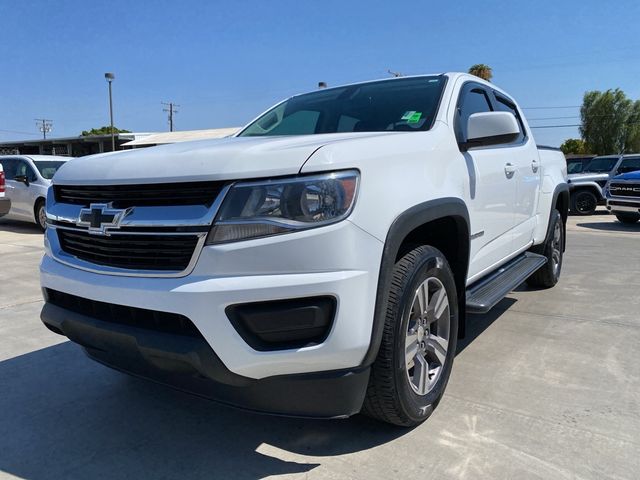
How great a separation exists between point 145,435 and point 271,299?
1.20m

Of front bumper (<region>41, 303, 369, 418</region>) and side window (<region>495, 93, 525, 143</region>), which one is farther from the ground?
side window (<region>495, 93, 525, 143</region>)

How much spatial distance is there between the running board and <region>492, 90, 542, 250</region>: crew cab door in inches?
Result: 5.8

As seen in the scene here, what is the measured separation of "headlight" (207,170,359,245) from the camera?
1.93m

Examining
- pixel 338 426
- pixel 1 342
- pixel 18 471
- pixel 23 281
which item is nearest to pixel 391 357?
pixel 338 426

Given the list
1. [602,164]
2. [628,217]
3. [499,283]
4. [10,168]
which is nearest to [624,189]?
[628,217]

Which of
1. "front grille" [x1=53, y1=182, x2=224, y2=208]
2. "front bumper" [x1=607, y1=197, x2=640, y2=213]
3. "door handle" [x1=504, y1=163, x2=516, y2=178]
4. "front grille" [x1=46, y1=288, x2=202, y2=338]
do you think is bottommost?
"front bumper" [x1=607, y1=197, x2=640, y2=213]

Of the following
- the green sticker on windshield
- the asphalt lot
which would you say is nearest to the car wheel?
the asphalt lot

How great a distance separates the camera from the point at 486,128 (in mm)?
2910

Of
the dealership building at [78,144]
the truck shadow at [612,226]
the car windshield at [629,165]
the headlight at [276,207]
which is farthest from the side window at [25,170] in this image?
the dealership building at [78,144]

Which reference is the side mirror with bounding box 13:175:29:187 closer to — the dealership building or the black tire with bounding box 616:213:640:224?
the black tire with bounding box 616:213:640:224

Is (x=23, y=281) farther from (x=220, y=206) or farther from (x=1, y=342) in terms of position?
(x=220, y=206)

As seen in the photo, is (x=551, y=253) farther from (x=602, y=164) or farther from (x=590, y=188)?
(x=602, y=164)

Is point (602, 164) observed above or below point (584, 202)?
above

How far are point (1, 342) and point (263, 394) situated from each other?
9.32 ft
